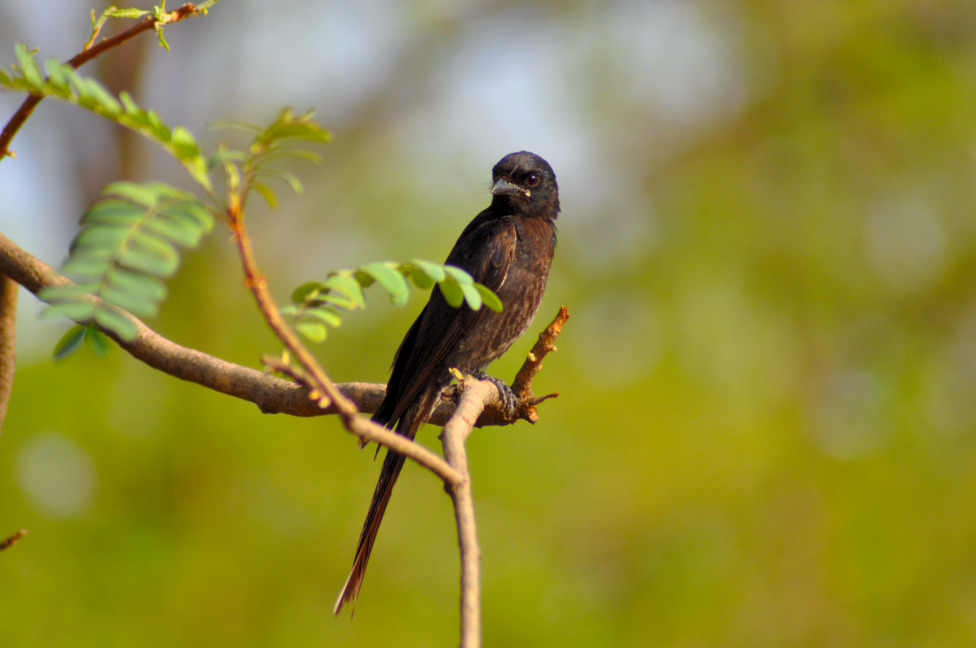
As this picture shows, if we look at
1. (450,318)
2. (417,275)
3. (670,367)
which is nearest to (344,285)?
(417,275)

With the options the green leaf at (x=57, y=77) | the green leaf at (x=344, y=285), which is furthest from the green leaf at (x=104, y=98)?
the green leaf at (x=344, y=285)

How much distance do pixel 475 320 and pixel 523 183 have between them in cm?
95

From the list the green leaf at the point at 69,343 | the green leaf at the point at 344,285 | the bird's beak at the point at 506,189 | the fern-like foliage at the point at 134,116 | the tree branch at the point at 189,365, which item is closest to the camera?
the fern-like foliage at the point at 134,116

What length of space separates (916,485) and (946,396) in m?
1.43

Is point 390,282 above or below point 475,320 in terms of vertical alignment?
below

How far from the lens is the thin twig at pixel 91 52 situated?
1481mm

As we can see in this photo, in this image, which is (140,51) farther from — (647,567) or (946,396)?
(946,396)

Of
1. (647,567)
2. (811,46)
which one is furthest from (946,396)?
(811,46)

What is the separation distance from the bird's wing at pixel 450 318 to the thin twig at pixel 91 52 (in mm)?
1848

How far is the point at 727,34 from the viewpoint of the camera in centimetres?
1217

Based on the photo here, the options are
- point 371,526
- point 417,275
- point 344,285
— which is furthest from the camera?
point 371,526

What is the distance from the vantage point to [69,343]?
198 cm

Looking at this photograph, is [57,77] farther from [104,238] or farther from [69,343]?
[69,343]

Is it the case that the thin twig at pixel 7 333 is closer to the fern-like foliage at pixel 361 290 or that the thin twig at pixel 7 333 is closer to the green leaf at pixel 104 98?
the fern-like foliage at pixel 361 290
